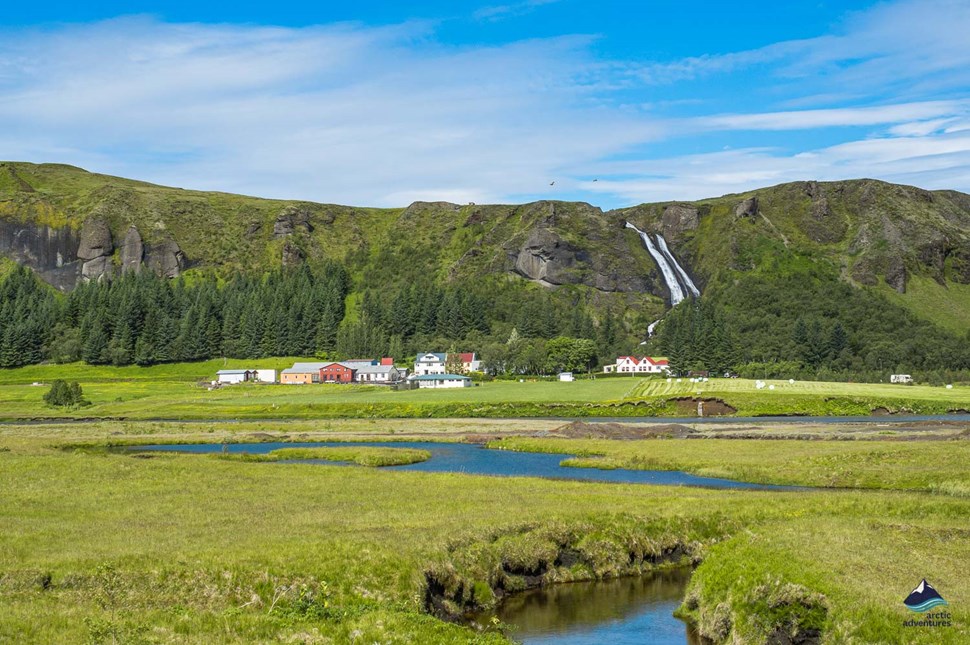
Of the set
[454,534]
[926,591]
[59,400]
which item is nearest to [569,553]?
[454,534]

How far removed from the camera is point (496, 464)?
68438 mm

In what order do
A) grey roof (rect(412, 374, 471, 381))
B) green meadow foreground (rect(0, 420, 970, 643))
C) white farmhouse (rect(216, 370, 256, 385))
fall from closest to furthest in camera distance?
green meadow foreground (rect(0, 420, 970, 643)) → grey roof (rect(412, 374, 471, 381)) → white farmhouse (rect(216, 370, 256, 385))

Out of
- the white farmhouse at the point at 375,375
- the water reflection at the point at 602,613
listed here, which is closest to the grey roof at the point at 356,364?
the white farmhouse at the point at 375,375

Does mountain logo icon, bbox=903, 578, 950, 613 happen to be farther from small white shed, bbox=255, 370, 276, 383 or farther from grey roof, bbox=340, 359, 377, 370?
small white shed, bbox=255, 370, 276, 383

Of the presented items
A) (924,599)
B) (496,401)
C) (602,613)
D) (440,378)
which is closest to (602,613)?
(602,613)

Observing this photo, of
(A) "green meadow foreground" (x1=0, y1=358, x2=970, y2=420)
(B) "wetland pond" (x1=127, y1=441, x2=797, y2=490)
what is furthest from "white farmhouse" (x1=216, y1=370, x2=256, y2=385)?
(B) "wetland pond" (x1=127, y1=441, x2=797, y2=490)

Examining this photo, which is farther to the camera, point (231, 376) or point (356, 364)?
point (356, 364)

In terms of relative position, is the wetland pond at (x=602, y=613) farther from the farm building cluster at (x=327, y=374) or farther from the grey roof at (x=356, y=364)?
the grey roof at (x=356, y=364)

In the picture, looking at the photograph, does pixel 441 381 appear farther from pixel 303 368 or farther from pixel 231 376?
pixel 231 376

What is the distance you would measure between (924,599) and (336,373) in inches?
7011

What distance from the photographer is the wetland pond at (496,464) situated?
58000mm

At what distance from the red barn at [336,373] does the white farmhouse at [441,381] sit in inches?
778

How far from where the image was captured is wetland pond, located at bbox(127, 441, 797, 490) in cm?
5800

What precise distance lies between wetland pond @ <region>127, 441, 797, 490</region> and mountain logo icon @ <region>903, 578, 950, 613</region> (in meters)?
33.6
